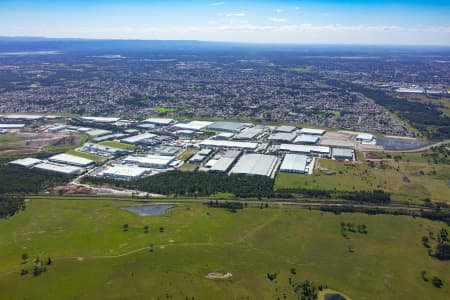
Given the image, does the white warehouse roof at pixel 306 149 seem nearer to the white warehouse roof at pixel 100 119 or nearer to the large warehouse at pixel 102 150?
the large warehouse at pixel 102 150

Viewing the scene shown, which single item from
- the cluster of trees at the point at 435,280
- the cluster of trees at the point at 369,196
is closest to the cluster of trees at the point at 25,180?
the cluster of trees at the point at 369,196

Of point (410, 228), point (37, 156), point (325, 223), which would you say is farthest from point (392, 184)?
point (37, 156)

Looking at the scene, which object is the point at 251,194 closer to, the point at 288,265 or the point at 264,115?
the point at 288,265

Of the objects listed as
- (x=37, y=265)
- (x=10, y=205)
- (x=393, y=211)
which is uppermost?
(x=393, y=211)

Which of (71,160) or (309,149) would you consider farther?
(309,149)

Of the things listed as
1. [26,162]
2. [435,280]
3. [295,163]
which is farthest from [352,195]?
[26,162]

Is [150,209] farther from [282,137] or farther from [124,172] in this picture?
[282,137]
